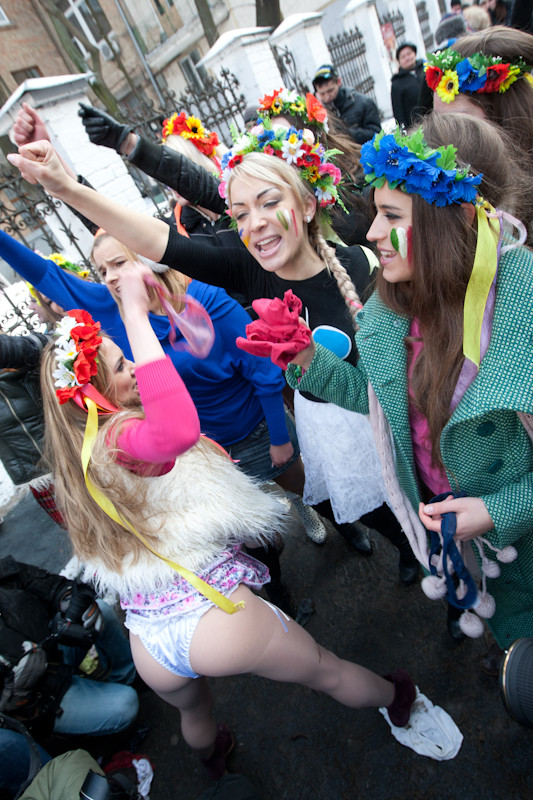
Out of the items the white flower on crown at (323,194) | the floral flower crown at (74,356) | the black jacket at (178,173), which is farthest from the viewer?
the black jacket at (178,173)

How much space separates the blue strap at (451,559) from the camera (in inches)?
50.6

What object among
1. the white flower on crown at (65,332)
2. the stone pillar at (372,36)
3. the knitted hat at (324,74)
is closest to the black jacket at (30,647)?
the white flower on crown at (65,332)

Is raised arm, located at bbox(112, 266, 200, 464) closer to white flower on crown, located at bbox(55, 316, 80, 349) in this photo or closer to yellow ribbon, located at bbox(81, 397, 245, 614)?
yellow ribbon, located at bbox(81, 397, 245, 614)

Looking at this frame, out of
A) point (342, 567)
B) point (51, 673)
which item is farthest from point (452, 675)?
point (51, 673)

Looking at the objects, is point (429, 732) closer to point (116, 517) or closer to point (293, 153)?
point (116, 517)

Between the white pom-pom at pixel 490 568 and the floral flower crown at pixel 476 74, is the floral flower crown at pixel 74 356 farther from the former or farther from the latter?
the floral flower crown at pixel 476 74

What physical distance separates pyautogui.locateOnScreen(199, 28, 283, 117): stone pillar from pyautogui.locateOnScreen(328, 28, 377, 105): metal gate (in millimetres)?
3758

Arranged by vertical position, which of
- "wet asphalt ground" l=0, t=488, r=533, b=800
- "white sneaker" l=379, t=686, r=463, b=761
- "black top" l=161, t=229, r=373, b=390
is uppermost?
"black top" l=161, t=229, r=373, b=390

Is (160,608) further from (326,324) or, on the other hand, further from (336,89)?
(336,89)

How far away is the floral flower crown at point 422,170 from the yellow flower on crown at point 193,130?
2348 mm

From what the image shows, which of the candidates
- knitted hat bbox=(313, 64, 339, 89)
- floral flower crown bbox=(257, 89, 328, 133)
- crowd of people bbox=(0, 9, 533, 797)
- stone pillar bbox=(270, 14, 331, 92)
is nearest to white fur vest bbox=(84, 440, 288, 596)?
crowd of people bbox=(0, 9, 533, 797)

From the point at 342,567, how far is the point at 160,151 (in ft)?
8.49

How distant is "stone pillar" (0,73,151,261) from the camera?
5.17 meters

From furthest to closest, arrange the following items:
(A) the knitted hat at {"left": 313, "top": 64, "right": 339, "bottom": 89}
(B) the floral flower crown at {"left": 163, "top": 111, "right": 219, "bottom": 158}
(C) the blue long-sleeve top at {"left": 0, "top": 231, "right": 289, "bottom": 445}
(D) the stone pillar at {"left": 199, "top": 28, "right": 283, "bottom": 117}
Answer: (D) the stone pillar at {"left": 199, "top": 28, "right": 283, "bottom": 117}
(A) the knitted hat at {"left": 313, "top": 64, "right": 339, "bottom": 89}
(B) the floral flower crown at {"left": 163, "top": 111, "right": 219, "bottom": 158}
(C) the blue long-sleeve top at {"left": 0, "top": 231, "right": 289, "bottom": 445}
